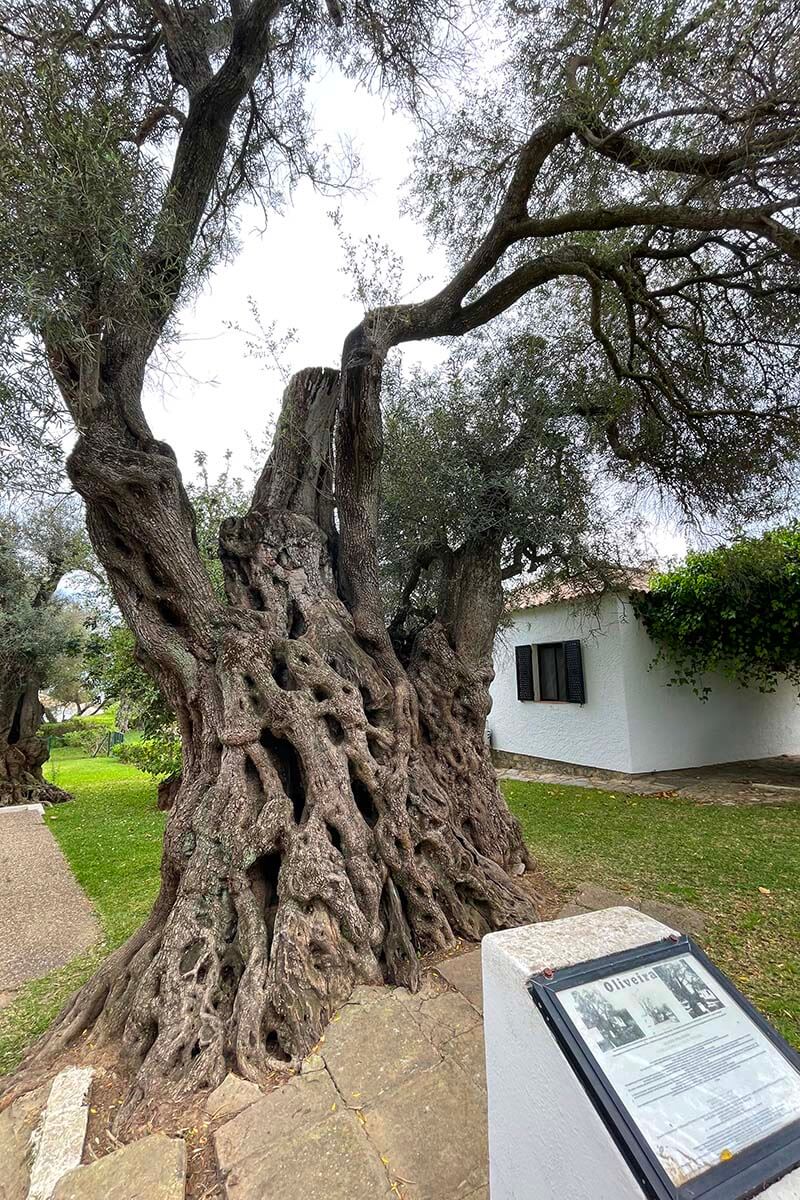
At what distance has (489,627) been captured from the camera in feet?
16.5

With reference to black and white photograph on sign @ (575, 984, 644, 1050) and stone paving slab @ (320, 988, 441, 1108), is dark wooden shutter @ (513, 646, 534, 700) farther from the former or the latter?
black and white photograph on sign @ (575, 984, 644, 1050)

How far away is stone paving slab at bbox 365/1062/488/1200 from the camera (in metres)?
1.75

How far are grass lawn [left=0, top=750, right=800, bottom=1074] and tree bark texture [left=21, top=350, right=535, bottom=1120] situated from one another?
1024 millimetres

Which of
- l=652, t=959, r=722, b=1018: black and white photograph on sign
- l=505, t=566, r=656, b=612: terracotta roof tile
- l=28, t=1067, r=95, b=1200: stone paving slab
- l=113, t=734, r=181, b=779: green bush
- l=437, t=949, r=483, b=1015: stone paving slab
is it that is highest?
l=505, t=566, r=656, b=612: terracotta roof tile

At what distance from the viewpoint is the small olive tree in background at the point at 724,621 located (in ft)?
26.0

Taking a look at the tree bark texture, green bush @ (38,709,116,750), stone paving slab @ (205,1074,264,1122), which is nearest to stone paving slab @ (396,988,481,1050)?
the tree bark texture

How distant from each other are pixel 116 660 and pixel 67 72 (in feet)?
24.7

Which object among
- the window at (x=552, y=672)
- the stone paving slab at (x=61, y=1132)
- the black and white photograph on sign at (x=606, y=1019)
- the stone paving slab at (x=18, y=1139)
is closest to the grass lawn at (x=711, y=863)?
the black and white photograph on sign at (x=606, y=1019)

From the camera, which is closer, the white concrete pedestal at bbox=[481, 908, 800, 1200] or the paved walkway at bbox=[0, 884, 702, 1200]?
the white concrete pedestal at bbox=[481, 908, 800, 1200]

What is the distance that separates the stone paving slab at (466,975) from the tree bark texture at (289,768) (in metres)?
0.16

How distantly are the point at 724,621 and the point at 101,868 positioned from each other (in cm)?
955

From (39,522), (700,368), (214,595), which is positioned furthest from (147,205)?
(39,522)

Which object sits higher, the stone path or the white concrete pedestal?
the white concrete pedestal

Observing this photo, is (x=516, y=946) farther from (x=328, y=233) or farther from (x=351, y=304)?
(x=328, y=233)
